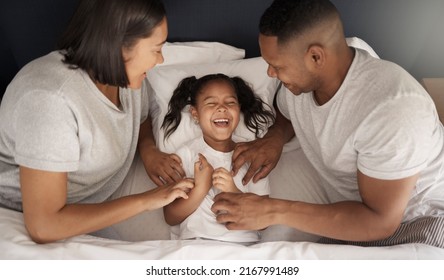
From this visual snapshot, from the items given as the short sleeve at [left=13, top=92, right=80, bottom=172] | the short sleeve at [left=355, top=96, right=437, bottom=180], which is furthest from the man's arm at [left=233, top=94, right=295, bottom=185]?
the short sleeve at [left=13, top=92, right=80, bottom=172]

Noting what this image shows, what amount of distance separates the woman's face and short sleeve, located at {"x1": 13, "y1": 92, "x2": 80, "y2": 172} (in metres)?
0.17

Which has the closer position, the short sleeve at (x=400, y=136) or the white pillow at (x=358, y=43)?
the short sleeve at (x=400, y=136)

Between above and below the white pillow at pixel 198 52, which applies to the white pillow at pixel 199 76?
below

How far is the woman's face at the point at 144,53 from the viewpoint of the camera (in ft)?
3.10

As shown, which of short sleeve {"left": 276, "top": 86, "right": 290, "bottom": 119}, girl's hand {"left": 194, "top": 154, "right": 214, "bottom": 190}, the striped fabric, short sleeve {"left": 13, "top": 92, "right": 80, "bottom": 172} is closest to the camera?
short sleeve {"left": 13, "top": 92, "right": 80, "bottom": 172}

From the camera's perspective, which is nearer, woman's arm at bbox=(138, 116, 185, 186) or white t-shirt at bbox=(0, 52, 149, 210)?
white t-shirt at bbox=(0, 52, 149, 210)

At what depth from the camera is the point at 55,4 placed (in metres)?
1.36

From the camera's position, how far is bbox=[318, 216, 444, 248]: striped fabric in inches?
39.9

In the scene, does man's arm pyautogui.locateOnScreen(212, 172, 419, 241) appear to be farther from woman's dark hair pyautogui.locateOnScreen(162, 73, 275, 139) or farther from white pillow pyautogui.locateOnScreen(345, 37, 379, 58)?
white pillow pyautogui.locateOnScreen(345, 37, 379, 58)

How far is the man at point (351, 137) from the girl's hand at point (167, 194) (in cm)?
9

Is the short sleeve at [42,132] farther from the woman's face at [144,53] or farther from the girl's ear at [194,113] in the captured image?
the girl's ear at [194,113]

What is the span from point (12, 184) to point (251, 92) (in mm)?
706

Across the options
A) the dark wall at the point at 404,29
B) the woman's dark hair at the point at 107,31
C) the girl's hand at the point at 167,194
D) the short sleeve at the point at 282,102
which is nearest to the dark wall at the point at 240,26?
the dark wall at the point at 404,29

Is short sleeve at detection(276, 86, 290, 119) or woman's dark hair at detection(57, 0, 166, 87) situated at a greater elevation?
woman's dark hair at detection(57, 0, 166, 87)
